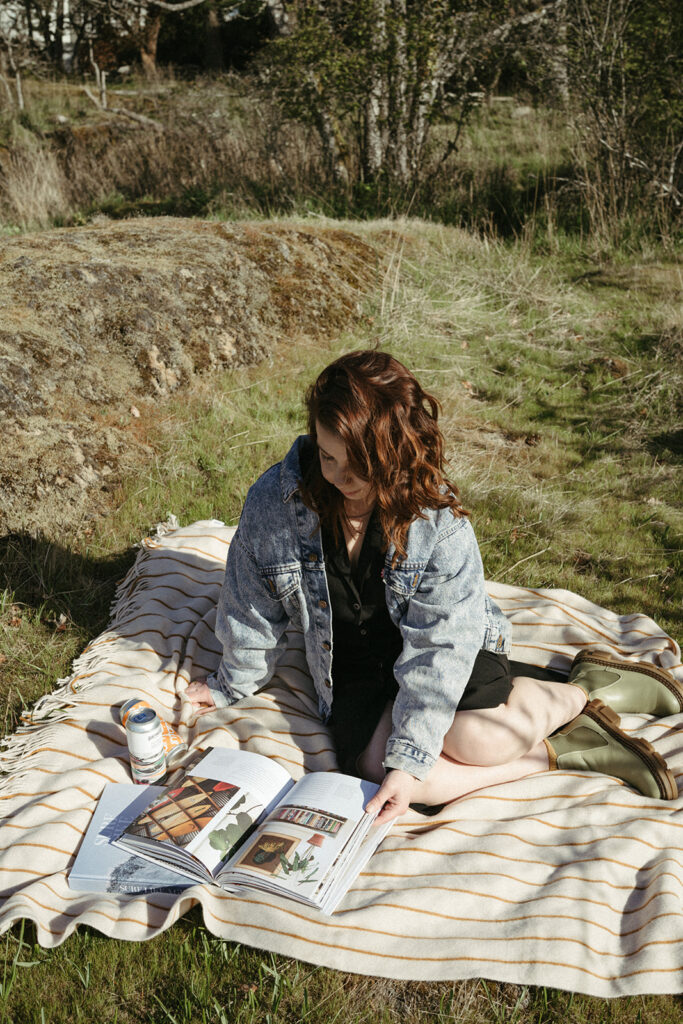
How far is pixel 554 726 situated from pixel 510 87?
1411 cm

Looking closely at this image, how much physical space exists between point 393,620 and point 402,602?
93 mm

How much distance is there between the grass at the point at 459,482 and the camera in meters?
1.97

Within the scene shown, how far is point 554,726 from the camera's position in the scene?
259 centimetres

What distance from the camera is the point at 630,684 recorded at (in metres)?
2.85

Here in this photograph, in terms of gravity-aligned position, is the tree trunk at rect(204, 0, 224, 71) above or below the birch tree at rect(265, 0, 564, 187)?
above

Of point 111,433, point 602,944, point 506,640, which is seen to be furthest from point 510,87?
point 602,944

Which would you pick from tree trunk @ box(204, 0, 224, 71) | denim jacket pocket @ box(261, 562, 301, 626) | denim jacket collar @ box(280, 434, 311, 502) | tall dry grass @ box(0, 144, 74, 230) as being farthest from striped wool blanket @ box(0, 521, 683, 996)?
tree trunk @ box(204, 0, 224, 71)

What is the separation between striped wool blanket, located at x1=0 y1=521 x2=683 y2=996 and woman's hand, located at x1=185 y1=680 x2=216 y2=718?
0.19ft

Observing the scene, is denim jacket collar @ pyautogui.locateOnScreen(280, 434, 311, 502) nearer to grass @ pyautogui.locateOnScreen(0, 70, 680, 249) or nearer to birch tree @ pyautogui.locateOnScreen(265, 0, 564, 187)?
grass @ pyautogui.locateOnScreen(0, 70, 680, 249)

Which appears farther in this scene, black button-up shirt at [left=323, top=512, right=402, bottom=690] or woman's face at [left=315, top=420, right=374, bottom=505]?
black button-up shirt at [left=323, top=512, right=402, bottom=690]

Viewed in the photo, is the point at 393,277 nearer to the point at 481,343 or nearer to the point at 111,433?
the point at 481,343

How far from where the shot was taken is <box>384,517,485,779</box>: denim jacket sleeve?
7.52 feet

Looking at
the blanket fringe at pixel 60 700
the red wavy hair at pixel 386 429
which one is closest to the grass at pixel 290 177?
the blanket fringe at pixel 60 700

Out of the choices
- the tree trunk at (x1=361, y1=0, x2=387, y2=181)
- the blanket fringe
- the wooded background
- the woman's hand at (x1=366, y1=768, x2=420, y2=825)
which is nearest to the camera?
A: the woman's hand at (x1=366, y1=768, x2=420, y2=825)
